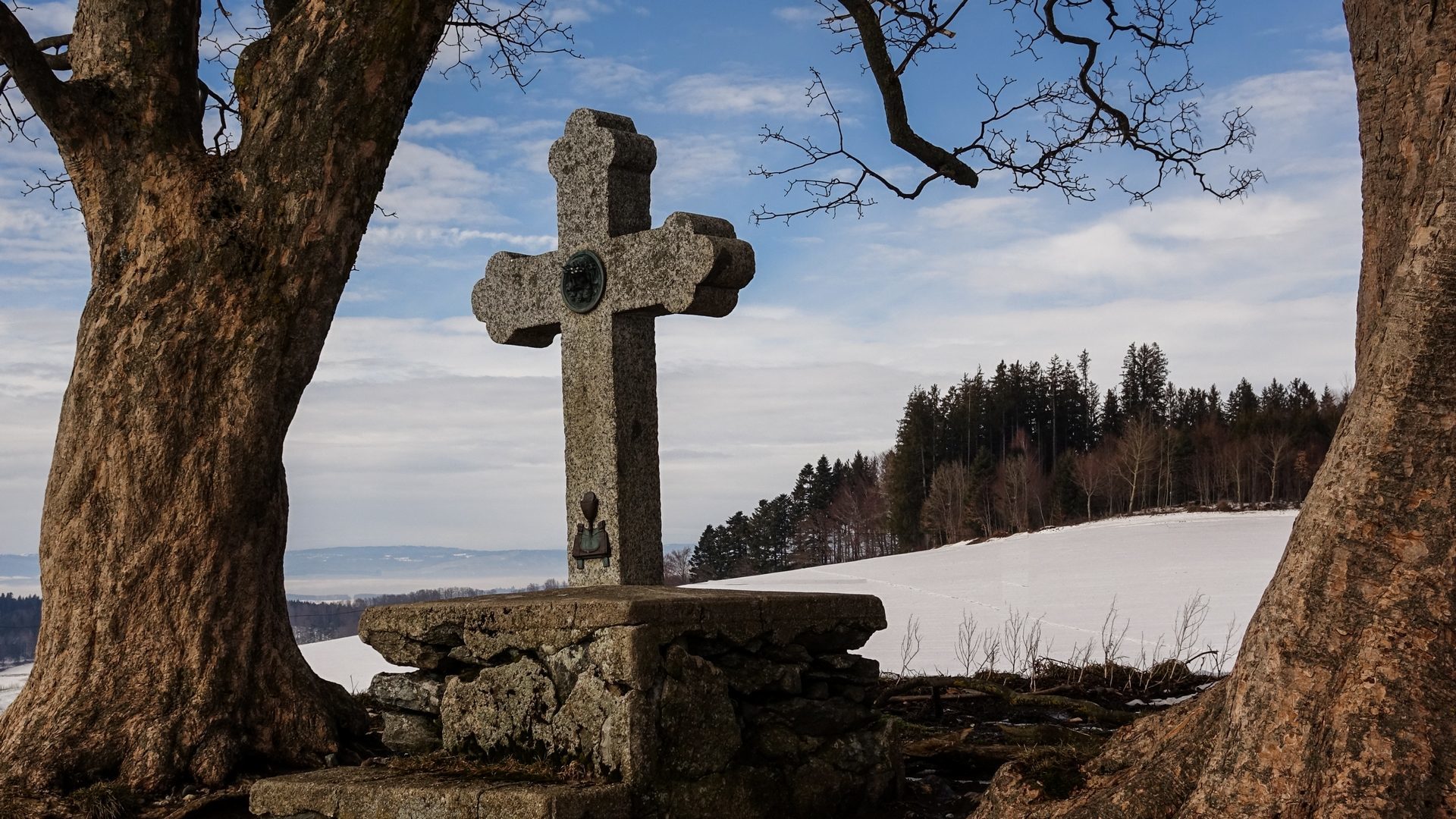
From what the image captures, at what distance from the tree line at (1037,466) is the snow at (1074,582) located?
942 inches

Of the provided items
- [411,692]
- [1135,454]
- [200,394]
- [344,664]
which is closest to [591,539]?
[411,692]

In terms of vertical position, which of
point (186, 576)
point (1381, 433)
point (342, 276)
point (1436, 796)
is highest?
point (342, 276)

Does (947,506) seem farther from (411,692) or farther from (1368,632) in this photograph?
(1368,632)

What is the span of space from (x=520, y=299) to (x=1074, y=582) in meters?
17.9

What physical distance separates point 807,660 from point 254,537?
266 centimetres

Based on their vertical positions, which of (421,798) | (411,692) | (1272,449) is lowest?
(421,798)

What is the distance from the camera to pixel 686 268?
6914mm

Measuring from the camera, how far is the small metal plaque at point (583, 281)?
7.33 meters

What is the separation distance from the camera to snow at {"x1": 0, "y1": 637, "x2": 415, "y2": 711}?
11.5 m

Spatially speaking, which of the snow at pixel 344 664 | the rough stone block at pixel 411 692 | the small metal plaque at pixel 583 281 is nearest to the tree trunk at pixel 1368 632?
the rough stone block at pixel 411 692

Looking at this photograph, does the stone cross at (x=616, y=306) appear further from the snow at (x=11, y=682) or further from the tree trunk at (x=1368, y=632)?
the tree trunk at (x=1368, y=632)

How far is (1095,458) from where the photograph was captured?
2638 inches

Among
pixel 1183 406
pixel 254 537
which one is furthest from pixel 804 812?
pixel 1183 406

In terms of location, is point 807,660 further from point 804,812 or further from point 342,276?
point 342,276
